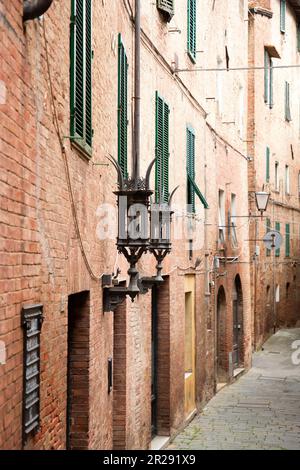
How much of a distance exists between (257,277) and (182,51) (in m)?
13.0

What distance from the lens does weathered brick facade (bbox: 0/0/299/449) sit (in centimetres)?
535

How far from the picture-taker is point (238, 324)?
73.2 ft

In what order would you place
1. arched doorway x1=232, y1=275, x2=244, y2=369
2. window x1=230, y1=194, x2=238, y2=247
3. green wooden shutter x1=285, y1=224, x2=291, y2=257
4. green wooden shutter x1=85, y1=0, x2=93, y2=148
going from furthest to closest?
green wooden shutter x1=285, y1=224, x2=291, y2=257
arched doorway x1=232, y1=275, x2=244, y2=369
window x1=230, y1=194, x2=238, y2=247
green wooden shutter x1=85, y1=0, x2=93, y2=148

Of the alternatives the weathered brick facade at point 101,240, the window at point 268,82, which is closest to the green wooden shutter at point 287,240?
the window at point 268,82

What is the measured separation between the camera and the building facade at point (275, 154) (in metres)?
26.4

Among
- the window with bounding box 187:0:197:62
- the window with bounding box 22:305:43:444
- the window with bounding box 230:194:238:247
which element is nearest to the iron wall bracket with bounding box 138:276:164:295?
the window with bounding box 22:305:43:444

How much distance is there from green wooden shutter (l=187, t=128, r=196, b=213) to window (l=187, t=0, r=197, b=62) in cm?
150

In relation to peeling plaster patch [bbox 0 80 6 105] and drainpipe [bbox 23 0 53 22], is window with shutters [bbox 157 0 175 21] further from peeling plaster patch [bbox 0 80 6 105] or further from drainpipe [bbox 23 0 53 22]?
peeling plaster patch [bbox 0 80 6 105]

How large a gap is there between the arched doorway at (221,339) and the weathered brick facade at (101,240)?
0.04 meters

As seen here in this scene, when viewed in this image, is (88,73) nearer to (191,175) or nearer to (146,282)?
(146,282)

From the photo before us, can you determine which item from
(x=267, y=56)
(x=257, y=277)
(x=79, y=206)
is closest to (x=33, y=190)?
(x=79, y=206)

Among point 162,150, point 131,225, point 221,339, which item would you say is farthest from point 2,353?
point 221,339

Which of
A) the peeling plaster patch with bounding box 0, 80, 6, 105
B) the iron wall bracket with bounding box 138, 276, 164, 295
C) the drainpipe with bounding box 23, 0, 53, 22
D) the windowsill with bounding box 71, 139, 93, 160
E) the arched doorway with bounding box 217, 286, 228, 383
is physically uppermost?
the drainpipe with bounding box 23, 0, 53, 22
